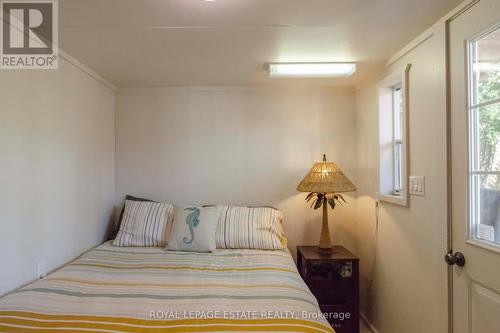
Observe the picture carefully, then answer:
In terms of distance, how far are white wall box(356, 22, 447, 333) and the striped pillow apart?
1.77m

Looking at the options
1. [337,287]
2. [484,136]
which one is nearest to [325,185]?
[337,287]

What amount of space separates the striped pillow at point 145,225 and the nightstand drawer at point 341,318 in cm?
145

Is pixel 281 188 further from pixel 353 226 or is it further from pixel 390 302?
pixel 390 302

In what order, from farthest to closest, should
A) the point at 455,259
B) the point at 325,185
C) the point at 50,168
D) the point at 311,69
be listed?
1. the point at 325,185
2. the point at 311,69
3. the point at 50,168
4. the point at 455,259

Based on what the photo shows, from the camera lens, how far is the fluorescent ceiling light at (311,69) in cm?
228

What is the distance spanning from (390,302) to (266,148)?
1645 millimetres

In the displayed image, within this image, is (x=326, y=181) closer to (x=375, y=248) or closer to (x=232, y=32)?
(x=375, y=248)

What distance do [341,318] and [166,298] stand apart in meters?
1.52

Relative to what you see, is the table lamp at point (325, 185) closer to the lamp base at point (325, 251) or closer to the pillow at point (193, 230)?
the lamp base at point (325, 251)

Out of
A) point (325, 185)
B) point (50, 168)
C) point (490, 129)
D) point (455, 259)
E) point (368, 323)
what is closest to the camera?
point (490, 129)

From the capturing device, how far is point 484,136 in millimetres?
1336

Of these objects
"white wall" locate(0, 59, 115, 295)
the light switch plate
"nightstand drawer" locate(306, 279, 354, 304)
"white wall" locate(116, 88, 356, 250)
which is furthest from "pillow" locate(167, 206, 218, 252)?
the light switch plate

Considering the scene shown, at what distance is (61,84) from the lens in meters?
2.06

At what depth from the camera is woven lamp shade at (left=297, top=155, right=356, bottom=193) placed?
2414 millimetres
